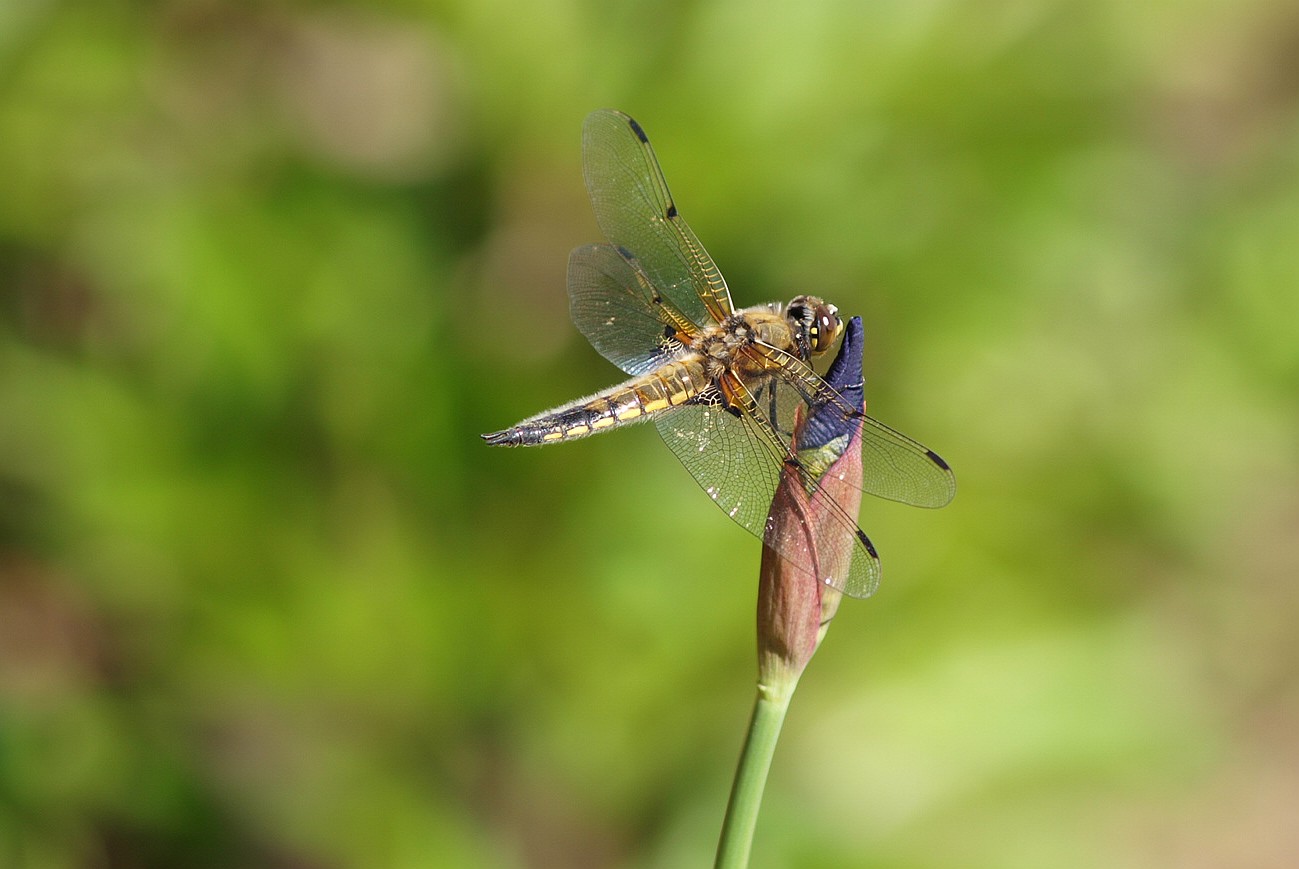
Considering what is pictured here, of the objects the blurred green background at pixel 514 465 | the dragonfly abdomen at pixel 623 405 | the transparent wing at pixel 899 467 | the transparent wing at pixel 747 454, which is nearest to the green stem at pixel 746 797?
the transparent wing at pixel 747 454

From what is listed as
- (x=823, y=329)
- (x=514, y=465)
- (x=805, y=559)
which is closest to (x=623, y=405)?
(x=823, y=329)

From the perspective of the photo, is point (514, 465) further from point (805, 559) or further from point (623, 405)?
point (805, 559)

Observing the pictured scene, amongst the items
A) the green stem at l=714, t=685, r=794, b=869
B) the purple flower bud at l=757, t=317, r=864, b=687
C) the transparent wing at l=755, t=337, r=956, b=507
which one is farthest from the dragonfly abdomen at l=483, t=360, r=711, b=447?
the green stem at l=714, t=685, r=794, b=869

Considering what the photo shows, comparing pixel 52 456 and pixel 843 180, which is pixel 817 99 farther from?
pixel 52 456

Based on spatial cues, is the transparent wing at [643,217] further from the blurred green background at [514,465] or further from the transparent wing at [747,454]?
the blurred green background at [514,465]

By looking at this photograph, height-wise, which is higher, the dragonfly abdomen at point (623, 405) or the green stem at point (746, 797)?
the dragonfly abdomen at point (623, 405)

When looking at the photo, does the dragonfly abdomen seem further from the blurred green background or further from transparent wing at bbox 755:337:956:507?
the blurred green background
